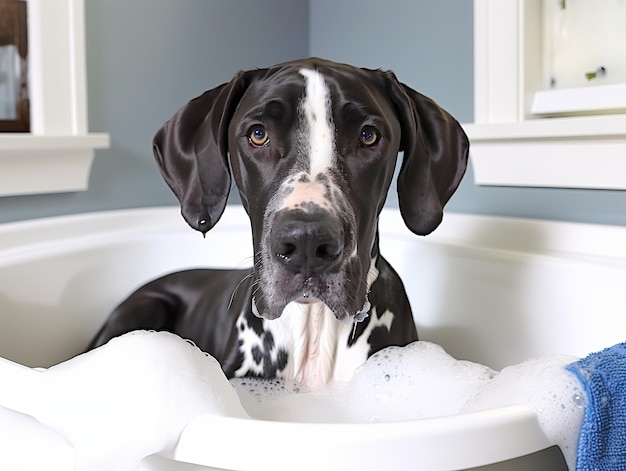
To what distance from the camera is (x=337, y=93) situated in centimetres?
127

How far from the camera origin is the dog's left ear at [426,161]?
1.41 m

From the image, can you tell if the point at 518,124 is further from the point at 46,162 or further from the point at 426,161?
the point at 46,162

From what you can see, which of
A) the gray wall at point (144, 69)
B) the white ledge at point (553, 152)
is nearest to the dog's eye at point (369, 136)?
the white ledge at point (553, 152)

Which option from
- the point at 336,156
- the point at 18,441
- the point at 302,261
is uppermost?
the point at 336,156

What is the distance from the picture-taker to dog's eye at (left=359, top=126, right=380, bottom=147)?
1.28 meters

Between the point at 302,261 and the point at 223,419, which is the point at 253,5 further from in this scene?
the point at 223,419

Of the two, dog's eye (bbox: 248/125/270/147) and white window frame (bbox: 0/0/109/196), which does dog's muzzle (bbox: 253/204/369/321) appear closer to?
dog's eye (bbox: 248/125/270/147)

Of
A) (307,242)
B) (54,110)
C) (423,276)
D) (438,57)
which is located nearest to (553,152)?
(423,276)

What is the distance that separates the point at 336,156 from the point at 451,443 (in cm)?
56

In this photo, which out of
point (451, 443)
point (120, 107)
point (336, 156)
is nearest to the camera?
point (451, 443)

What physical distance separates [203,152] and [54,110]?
87 cm

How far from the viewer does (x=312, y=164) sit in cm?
121

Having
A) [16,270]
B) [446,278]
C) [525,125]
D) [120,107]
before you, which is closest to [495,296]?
[446,278]

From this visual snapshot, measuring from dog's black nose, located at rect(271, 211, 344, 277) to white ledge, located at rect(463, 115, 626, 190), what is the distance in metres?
0.87
